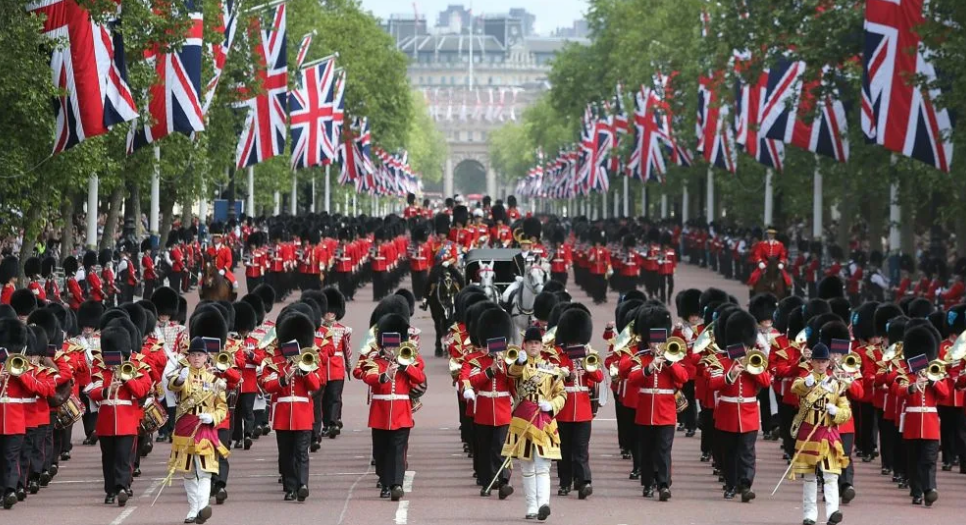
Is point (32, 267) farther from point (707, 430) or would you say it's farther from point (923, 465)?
point (923, 465)

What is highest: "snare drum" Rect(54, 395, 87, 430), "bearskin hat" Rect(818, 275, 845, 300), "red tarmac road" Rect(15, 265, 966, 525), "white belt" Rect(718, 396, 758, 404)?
"bearskin hat" Rect(818, 275, 845, 300)

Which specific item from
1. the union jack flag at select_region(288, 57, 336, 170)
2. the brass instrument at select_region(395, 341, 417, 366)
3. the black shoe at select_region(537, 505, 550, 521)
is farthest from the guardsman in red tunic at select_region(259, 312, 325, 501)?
the union jack flag at select_region(288, 57, 336, 170)

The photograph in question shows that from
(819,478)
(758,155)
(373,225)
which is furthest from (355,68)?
(819,478)

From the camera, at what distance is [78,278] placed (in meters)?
30.1

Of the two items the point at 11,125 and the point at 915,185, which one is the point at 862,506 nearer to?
the point at 11,125

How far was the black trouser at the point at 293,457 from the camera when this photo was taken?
51.2ft

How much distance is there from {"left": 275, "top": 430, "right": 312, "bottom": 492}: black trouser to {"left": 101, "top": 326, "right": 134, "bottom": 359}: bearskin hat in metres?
1.29

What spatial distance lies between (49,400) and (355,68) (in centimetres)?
6069

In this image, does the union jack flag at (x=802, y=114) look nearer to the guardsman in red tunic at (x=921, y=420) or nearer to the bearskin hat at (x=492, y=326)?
the guardsman in red tunic at (x=921, y=420)

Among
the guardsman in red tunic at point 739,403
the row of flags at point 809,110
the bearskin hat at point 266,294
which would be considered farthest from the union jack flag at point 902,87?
the guardsman in red tunic at point 739,403

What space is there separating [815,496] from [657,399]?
6.05 feet

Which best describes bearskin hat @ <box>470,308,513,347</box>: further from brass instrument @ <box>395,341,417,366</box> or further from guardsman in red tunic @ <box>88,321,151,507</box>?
guardsman in red tunic @ <box>88,321,151,507</box>

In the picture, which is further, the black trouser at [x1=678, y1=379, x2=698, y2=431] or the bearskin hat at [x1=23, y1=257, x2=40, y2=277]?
the bearskin hat at [x1=23, y1=257, x2=40, y2=277]

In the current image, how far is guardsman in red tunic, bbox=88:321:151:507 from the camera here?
1543cm
